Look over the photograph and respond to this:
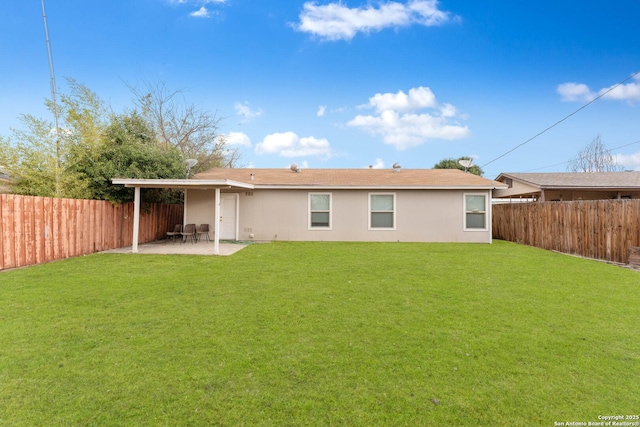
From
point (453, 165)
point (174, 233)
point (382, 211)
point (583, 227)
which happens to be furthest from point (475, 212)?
point (453, 165)

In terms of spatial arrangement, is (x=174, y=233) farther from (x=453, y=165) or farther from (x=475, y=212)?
(x=453, y=165)

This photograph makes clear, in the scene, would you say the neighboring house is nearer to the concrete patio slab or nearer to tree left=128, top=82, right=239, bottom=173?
the concrete patio slab

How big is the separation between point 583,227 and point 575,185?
7053 millimetres

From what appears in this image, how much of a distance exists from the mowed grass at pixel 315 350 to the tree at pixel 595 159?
2834 centimetres

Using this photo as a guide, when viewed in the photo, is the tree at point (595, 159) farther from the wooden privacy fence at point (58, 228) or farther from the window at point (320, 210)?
the wooden privacy fence at point (58, 228)

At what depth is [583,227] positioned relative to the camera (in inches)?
372

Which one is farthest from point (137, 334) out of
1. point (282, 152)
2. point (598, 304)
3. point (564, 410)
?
point (282, 152)

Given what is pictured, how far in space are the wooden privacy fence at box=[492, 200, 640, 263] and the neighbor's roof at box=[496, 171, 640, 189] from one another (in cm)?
368

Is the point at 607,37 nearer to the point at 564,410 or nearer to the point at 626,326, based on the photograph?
the point at 626,326

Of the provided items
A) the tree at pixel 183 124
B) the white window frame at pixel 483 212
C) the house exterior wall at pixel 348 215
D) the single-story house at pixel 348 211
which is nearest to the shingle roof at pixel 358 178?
the single-story house at pixel 348 211

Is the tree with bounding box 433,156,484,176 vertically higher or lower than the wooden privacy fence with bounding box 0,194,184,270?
higher

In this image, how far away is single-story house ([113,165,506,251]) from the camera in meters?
12.6

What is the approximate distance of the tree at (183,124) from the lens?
1892cm

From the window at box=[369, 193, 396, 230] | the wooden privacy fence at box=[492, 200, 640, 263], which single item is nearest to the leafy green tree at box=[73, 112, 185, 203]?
the window at box=[369, 193, 396, 230]
